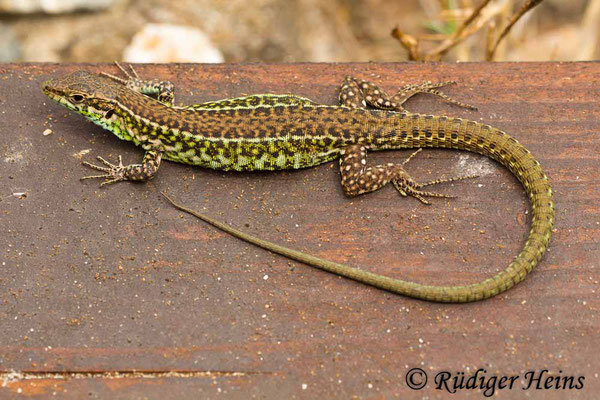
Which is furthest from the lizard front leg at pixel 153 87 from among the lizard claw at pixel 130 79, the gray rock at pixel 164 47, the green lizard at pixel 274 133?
the gray rock at pixel 164 47

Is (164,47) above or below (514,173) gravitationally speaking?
above

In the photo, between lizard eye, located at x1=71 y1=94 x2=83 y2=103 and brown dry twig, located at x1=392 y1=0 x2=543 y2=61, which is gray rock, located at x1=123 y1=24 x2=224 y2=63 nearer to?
lizard eye, located at x1=71 y1=94 x2=83 y2=103

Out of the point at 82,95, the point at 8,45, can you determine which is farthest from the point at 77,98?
the point at 8,45

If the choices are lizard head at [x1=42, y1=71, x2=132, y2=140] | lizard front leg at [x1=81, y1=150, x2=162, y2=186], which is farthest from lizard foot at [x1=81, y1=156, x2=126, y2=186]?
lizard head at [x1=42, y1=71, x2=132, y2=140]

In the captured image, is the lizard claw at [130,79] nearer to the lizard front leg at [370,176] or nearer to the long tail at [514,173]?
the long tail at [514,173]

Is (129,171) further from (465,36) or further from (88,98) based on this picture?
(465,36)
